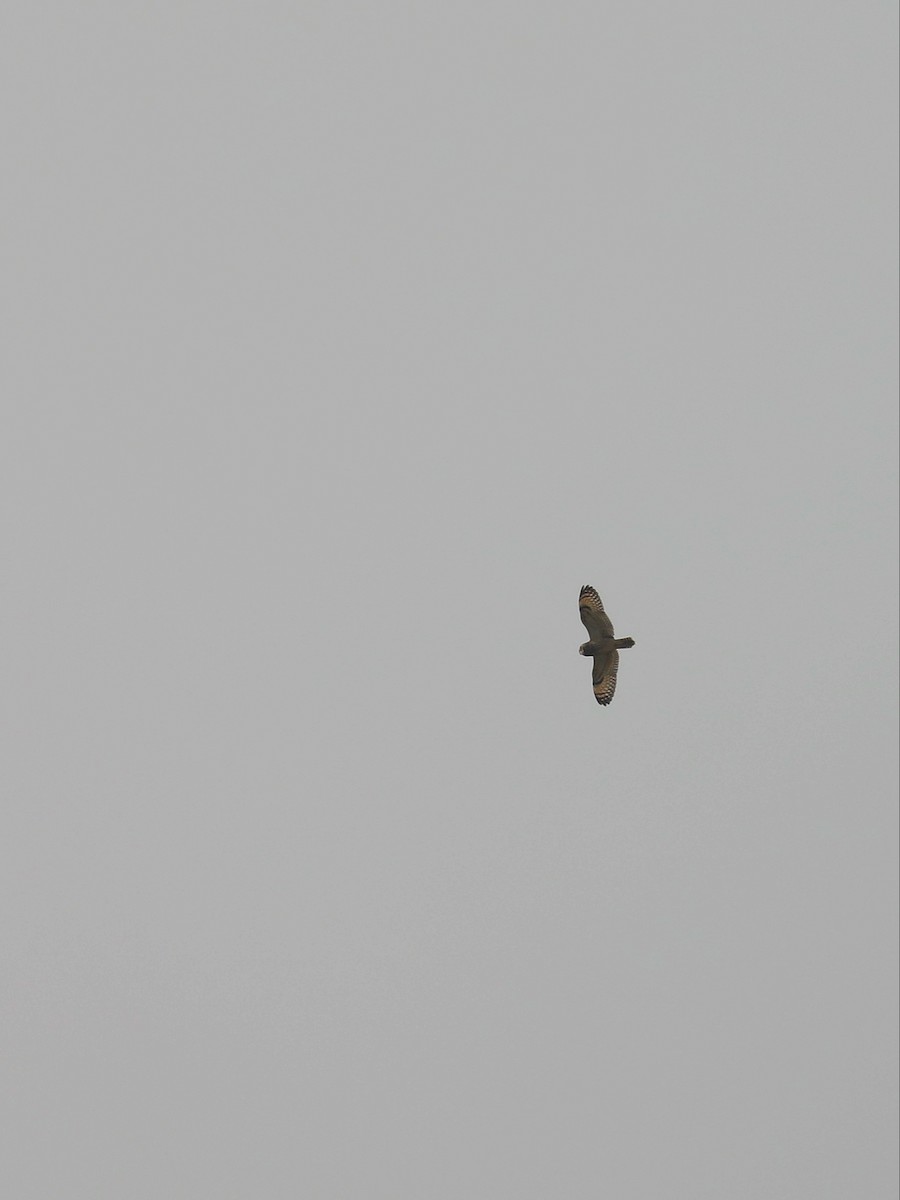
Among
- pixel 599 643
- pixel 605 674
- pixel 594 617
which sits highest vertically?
pixel 594 617

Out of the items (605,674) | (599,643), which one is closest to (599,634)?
(599,643)

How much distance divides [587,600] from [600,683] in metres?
2.28

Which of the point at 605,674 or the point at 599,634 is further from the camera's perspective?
the point at 599,634

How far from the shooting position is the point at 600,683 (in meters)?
47.2

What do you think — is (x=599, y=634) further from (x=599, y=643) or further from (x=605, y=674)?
(x=605, y=674)

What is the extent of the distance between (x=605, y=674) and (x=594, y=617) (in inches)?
58.3

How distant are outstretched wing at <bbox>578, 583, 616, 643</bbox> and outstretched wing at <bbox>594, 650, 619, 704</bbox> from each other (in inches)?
19.8

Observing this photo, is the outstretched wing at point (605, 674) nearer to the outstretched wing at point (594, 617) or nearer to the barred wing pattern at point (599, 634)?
the barred wing pattern at point (599, 634)

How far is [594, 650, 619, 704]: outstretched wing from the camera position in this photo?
46875 millimetres

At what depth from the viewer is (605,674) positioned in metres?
47.5

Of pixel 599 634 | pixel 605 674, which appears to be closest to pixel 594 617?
pixel 599 634

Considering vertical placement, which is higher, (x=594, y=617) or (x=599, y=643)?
(x=594, y=617)

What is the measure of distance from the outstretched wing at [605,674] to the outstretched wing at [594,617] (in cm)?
50

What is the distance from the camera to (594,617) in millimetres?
47750
